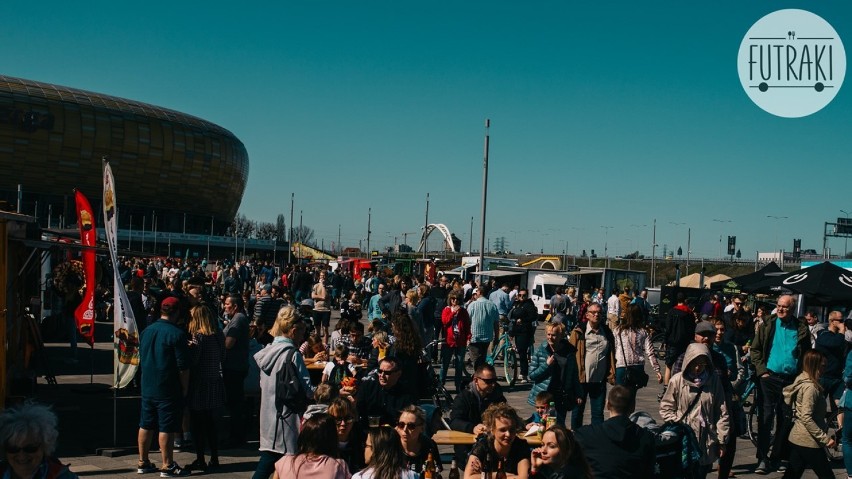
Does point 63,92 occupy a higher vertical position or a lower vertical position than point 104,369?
higher

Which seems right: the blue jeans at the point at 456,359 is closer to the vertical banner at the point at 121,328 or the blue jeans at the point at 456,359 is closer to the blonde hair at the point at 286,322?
the vertical banner at the point at 121,328

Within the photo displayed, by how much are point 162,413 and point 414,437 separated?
3154mm

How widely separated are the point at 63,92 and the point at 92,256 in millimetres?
101189

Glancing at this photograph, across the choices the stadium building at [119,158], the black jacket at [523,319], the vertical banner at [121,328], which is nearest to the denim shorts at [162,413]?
the vertical banner at [121,328]

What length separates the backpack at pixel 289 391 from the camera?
6.94 meters

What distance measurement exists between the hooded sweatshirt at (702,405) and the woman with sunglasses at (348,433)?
9.10 feet

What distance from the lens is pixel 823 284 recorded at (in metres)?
13.8

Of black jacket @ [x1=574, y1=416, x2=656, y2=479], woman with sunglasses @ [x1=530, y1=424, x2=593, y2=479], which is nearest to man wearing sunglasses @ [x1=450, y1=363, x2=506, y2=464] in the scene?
black jacket @ [x1=574, y1=416, x2=656, y2=479]

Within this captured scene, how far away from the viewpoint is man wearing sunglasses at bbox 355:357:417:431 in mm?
7000

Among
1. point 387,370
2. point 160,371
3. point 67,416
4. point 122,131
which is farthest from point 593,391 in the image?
point 122,131

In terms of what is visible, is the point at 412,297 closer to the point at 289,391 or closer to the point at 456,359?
the point at 456,359

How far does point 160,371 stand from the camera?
7.81 meters

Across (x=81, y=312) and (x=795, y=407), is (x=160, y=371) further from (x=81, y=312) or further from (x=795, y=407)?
(x=81, y=312)

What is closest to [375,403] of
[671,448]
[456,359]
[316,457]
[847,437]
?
[316,457]
